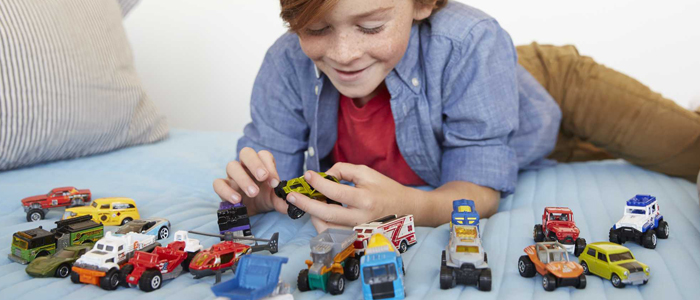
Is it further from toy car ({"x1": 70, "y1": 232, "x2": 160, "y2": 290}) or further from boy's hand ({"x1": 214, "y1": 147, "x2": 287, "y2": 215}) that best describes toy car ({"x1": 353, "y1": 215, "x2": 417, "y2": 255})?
toy car ({"x1": 70, "y1": 232, "x2": 160, "y2": 290})

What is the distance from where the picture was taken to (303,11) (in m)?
0.97

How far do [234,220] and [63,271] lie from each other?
0.28m

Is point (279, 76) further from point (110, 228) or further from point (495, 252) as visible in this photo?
point (495, 252)

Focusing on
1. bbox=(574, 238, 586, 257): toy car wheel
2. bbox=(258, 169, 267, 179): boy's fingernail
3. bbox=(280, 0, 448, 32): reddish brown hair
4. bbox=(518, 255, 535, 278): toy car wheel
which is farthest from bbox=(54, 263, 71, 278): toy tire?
bbox=(574, 238, 586, 257): toy car wheel

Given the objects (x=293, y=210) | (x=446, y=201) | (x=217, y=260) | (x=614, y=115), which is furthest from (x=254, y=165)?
(x=614, y=115)

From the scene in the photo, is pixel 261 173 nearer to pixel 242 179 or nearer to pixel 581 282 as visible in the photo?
pixel 242 179

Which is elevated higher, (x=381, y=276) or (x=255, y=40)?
(x=255, y=40)

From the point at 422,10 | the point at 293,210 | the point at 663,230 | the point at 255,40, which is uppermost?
the point at 422,10

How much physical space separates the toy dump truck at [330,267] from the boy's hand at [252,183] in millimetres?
256

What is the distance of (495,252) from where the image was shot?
2.94 feet

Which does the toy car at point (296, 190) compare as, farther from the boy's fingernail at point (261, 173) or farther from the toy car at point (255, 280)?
the toy car at point (255, 280)

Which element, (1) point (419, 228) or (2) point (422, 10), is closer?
(1) point (419, 228)

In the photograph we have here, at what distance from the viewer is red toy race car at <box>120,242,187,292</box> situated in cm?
77

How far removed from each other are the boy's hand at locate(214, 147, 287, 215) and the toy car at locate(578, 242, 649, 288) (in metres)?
0.55
